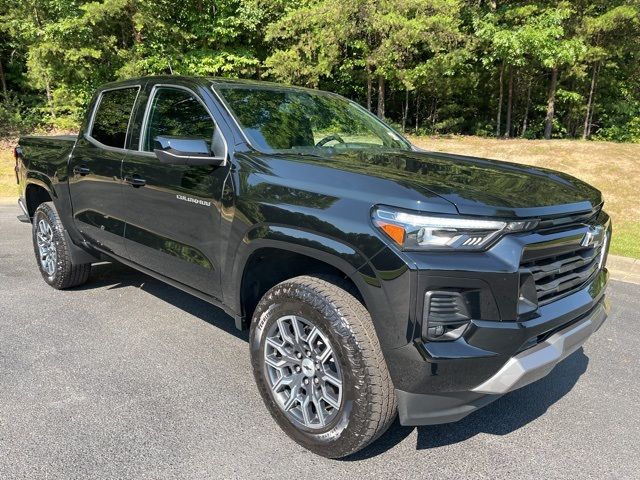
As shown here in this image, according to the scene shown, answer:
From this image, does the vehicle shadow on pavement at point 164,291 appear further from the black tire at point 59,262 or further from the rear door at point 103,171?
the rear door at point 103,171

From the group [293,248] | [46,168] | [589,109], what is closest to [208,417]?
[293,248]

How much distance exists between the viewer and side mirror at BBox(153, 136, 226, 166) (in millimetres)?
2848

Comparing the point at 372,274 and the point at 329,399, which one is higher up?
the point at 372,274

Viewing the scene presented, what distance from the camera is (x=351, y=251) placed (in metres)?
2.28

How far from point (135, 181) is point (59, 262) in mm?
1725

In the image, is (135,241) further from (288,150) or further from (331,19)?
(331,19)

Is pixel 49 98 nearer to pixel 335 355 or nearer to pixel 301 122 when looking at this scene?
pixel 301 122

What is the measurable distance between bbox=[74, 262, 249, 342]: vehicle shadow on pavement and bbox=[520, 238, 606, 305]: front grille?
2316 mm

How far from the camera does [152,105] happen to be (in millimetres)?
3697

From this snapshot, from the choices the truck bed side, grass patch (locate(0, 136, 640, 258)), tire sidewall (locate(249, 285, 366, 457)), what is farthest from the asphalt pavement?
grass patch (locate(0, 136, 640, 258))

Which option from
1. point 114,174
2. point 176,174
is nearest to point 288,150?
point 176,174

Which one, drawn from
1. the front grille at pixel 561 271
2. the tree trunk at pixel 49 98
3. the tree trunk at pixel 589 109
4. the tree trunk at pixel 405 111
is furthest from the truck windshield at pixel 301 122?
the tree trunk at pixel 589 109

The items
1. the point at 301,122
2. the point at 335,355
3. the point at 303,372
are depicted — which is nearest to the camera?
the point at 335,355

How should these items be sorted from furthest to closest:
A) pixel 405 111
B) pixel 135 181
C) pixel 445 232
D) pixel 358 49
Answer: pixel 405 111 < pixel 358 49 < pixel 135 181 < pixel 445 232
